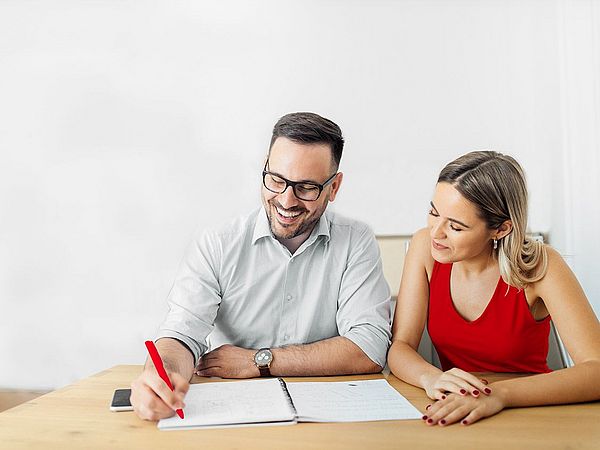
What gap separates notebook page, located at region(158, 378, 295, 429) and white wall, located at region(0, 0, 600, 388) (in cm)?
117

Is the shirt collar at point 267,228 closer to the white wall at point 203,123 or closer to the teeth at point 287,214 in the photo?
the teeth at point 287,214

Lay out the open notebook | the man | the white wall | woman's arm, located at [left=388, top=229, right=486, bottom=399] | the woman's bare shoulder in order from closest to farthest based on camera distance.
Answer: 1. the open notebook
2. woman's arm, located at [left=388, top=229, right=486, bottom=399]
3. the man
4. the woman's bare shoulder
5. the white wall

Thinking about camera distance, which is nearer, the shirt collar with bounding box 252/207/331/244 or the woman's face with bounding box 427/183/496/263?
the woman's face with bounding box 427/183/496/263

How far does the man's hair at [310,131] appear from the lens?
1.67m

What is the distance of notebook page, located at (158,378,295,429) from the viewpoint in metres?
1.15

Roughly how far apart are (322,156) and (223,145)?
96 cm

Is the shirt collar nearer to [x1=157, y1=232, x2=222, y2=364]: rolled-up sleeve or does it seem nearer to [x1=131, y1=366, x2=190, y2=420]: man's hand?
[x1=157, y1=232, x2=222, y2=364]: rolled-up sleeve

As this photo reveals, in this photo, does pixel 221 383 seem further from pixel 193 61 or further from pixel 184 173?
pixel 193 61

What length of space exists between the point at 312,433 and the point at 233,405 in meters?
0.20

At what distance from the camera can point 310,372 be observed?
156cm

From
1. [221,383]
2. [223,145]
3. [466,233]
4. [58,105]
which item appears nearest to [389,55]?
[223,145]

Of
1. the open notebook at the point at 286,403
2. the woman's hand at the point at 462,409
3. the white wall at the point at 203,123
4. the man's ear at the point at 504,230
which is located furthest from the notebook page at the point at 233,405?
the white wall at the point at 203,123

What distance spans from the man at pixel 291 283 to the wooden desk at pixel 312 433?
371 mm

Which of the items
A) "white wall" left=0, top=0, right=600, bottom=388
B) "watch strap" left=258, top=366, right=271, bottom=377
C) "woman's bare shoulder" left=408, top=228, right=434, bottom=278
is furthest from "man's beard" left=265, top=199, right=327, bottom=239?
"white wall" left=0, top=0, right=600, bottom=388
